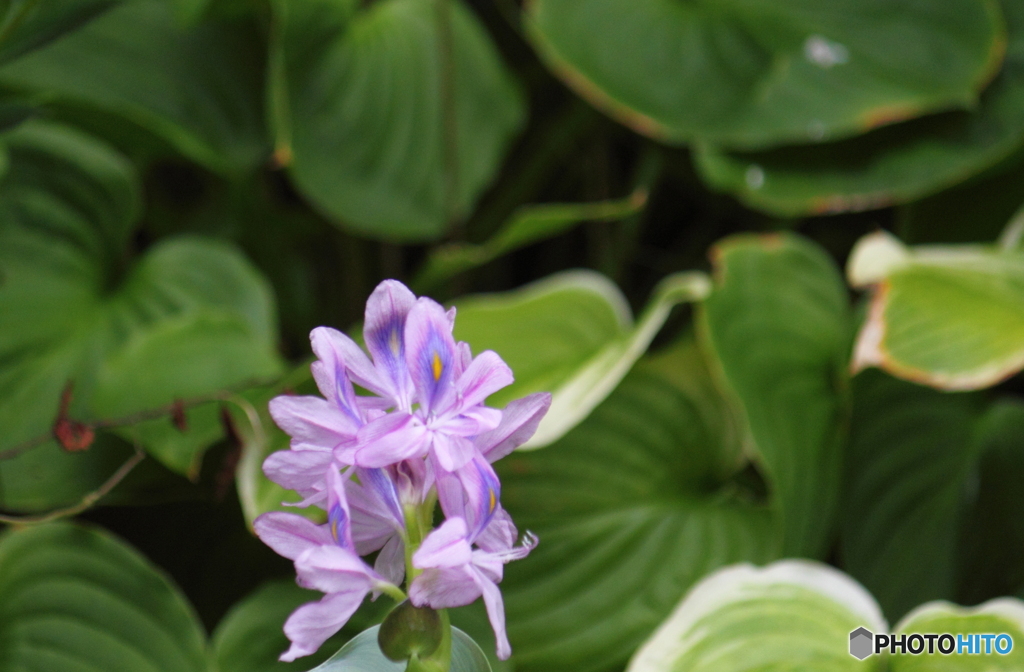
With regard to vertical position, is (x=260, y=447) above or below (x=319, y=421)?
below

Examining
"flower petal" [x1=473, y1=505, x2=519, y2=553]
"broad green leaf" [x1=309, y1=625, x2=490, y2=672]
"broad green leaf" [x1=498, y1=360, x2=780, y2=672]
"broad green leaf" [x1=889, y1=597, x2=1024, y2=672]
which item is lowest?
"broad green leaf" [x1=498, y1=360, x2=780, y2=672]

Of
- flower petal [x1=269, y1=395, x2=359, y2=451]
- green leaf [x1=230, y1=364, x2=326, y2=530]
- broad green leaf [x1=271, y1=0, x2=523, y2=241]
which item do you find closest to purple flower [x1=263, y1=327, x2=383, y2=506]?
flower petal [x1=269, y1=395, x2=359, y2=451]

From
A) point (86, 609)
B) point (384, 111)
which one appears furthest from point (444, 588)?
point (384, 111)

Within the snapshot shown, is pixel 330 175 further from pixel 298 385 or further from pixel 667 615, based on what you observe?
pixel 667 615

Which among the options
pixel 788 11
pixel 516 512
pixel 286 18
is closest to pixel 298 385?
pixel 516 512

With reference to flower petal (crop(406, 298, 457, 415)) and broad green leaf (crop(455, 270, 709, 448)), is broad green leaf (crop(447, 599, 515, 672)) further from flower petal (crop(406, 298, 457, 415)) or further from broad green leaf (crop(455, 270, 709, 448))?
flower petal (crop(406, 298, 457, 415))

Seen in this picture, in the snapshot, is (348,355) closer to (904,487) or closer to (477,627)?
(477,627)

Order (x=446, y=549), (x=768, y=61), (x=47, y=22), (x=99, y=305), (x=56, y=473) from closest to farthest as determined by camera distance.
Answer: (x=446, y=549), (x=47, y=22), (x=56, y=473), (x=99, y=305), (x=768, y=61)
